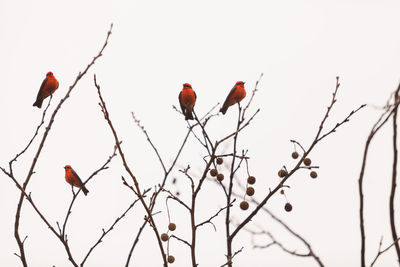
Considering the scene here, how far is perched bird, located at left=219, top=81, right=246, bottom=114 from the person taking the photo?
5.73 meters

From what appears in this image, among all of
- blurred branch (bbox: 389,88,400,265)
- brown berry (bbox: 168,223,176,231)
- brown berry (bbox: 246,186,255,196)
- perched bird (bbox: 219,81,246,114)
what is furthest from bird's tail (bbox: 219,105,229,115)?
blurred branch (bbox: 389,88,400,265)

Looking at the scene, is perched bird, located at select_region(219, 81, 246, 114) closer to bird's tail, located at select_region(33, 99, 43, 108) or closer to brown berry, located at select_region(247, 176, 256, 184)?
brown berry, located at select_region(247, 176, 256, 184)

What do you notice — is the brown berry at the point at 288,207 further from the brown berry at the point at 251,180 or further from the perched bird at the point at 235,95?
the perched bird at the point at 235,95

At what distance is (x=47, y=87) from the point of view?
6.51 meters

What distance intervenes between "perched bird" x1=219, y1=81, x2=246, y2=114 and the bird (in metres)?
2.43

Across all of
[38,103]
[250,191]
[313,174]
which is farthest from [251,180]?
[38,103]

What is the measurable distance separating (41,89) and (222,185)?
14.2 feet

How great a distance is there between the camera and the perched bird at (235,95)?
18.8 ft

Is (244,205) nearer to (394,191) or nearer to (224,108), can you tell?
(394,191)

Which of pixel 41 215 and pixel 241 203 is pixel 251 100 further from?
pixel 41 215

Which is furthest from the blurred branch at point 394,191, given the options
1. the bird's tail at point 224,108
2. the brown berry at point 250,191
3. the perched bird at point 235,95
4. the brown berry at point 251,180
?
the bird's tail at point 224,108

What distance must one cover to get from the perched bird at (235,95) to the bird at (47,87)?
95.5 inches

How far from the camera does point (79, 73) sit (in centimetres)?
323

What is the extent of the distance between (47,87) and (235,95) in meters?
2.79
